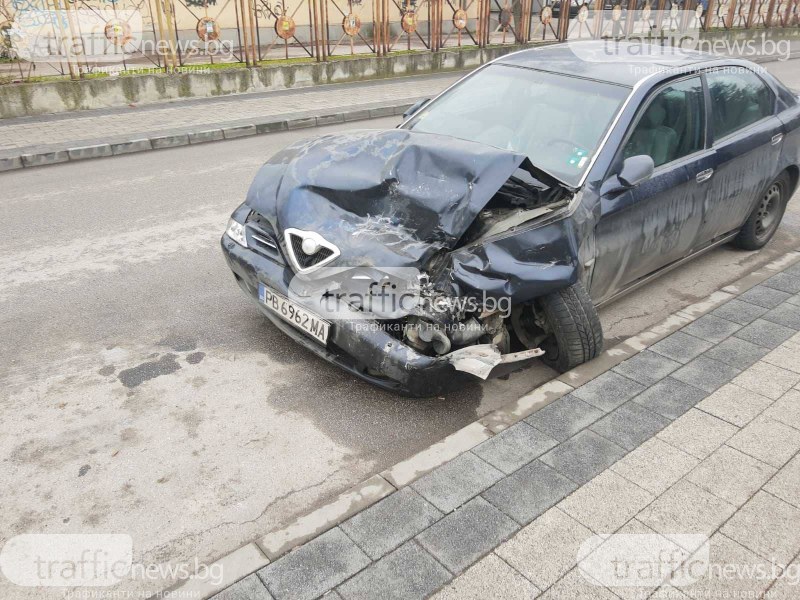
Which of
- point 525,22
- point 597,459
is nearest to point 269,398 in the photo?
point 597,459

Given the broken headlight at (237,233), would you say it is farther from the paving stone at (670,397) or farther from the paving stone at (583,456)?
the paving stone at (670,397)

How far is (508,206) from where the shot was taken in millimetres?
3611

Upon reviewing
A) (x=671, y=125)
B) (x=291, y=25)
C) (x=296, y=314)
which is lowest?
(x=296, y=314)

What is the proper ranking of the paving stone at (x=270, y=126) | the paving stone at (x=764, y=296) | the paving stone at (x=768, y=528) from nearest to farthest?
the paving stone at (x=768, y=528) → the paving stone at (x=764, y=296) → the paving stone at (x=270, y=126)

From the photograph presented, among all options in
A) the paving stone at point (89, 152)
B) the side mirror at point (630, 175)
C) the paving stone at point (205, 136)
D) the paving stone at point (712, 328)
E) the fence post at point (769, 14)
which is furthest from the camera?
the fence post at point (769, 14)

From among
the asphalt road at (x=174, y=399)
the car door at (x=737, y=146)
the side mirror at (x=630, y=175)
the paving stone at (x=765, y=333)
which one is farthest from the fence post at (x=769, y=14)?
the side mirror at (x=630, y=175)

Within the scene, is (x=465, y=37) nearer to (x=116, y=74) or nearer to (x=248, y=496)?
(x=116, y=74)

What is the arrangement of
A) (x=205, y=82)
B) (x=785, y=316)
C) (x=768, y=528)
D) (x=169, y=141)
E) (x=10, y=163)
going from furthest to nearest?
(x=205, y=82)
(x=169, y=141)
(x=10, y=163)
(x=785, y=316)
(x=768, y=528)

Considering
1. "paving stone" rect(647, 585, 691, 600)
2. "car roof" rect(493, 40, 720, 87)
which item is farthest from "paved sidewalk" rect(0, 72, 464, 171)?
"paving stone" rect(647, 585, 691, 600)

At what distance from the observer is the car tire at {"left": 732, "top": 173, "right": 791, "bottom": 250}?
5.46 meters

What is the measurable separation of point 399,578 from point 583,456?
1149 millimetres

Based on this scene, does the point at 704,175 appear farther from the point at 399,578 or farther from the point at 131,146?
the point at 131,146

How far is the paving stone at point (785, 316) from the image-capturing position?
14.0 feet

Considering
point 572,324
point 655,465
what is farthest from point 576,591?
point 572,324
